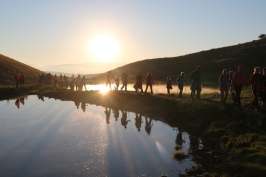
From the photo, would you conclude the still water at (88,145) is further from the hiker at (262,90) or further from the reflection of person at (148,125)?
the hiker at (262,90)

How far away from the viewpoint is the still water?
1119 cm

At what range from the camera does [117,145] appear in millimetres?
14461

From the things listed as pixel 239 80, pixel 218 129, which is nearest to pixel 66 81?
pixel 239 80

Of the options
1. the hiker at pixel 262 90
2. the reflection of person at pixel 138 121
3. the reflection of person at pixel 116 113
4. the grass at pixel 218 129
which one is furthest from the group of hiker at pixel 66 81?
the hiker at pixel 262 90

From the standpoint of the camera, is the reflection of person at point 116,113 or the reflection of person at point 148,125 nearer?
the reflection of person at point 148,125

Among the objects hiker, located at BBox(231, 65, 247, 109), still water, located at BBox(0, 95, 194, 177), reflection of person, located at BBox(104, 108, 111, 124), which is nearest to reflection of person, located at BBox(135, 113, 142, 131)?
still water, located at BBox(0, 95, 194, 177)

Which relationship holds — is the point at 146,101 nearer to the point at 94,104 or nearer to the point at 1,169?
the point at 94,104

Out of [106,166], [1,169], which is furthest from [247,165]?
[1,169]

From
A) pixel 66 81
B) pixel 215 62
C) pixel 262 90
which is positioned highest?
pixel 215 62

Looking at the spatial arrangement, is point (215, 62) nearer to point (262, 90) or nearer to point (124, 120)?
point (124, 120)

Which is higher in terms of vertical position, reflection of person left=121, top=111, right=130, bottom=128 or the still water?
reflection of person left=121, top=111, right=130, bottom=128

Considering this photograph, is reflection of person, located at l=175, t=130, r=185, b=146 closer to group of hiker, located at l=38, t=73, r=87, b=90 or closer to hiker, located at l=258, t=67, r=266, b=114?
hiker, located at l=258, t=67, r=266, b=114

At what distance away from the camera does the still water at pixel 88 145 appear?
11188 millimetres

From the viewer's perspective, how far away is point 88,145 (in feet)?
47.7
